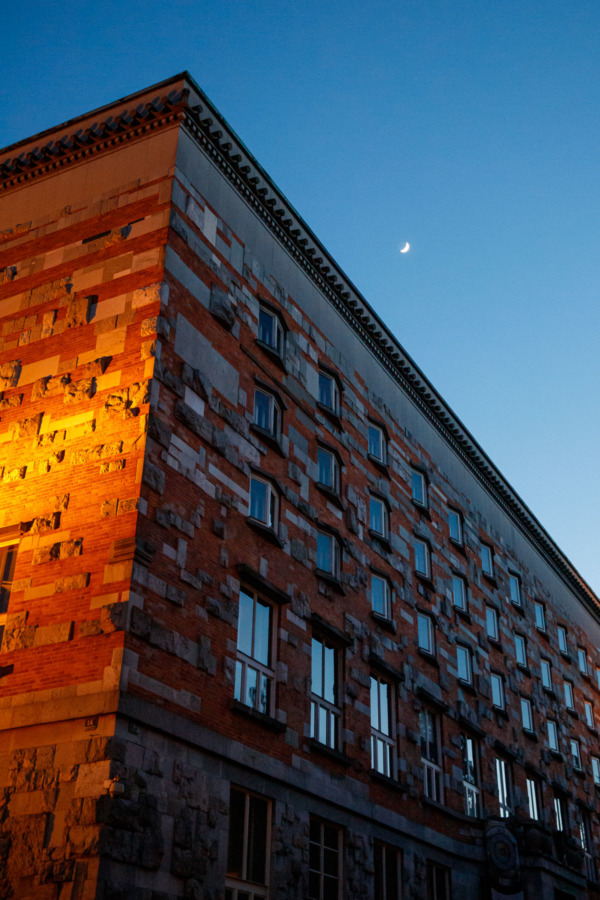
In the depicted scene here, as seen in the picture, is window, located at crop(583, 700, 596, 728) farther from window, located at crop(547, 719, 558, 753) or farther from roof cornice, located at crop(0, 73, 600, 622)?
roof cornice, located at crop(0, 73, 600, 622)

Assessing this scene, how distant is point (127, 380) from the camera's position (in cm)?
A: 1939

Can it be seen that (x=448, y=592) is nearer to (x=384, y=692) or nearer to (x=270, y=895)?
(x=384, y=692)

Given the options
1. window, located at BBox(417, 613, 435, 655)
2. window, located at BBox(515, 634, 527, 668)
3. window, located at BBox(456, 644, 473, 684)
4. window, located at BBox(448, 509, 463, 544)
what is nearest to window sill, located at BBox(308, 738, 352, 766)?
window, located at BBox(417, 613, 435, 655)

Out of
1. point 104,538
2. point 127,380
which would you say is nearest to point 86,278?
point 127,380

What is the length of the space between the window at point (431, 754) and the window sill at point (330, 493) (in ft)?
22.0

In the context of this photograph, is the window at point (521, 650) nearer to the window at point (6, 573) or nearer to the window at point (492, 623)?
the window at point (492, 623)

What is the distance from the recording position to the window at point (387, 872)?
22438 mm

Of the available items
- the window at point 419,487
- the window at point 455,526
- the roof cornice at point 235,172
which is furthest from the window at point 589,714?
the roof cornice at point 235,172

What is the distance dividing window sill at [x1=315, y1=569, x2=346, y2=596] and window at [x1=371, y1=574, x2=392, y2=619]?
2378 millimetres

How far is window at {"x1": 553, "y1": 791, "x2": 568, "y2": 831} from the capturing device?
3498 centimetres

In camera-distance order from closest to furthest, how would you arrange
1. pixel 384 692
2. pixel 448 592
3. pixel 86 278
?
pixel 86 278
pixel 384 692
pixel 448 592

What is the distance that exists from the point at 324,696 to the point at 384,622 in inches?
157

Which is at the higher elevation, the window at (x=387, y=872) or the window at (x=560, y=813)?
the window at (x=560, y=813)

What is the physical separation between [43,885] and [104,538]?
19.1 ft
